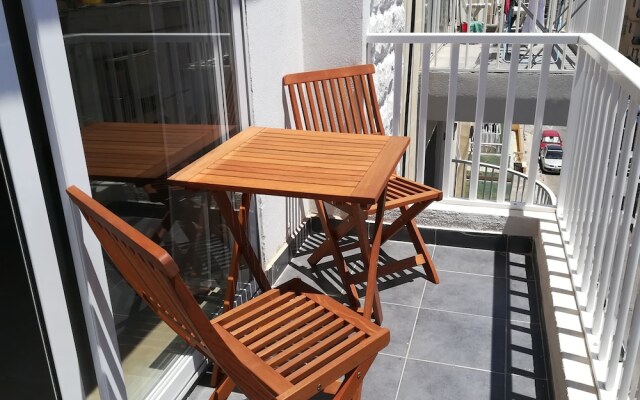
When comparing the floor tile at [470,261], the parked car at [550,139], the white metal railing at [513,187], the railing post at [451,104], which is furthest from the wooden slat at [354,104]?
the parked car at [550,139]

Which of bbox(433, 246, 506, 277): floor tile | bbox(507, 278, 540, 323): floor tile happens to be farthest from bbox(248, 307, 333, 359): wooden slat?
bbox(433, 246, 506, 277): floor tile

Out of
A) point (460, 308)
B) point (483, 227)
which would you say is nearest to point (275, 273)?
point (460, 308)

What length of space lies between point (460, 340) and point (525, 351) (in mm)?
285

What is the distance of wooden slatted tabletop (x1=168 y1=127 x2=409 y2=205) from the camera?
2.01 m

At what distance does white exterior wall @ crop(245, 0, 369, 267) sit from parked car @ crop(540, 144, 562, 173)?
60.2ft

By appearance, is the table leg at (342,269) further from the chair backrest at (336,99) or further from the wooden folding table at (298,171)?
the chair backrest at (336,99)

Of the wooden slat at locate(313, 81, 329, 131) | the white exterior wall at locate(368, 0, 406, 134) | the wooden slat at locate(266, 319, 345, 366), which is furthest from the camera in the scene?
the white exterior wall at locate(368, 0, 406, 134)

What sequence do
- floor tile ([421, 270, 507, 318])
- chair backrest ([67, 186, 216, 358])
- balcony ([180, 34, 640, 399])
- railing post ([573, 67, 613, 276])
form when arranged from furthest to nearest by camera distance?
floor tile ([421, 270, 507, 318])
railing post ([573, 67, 613, 276])
balcony ([180, 34, 640, 399])
chair backrest ([67, 186, 216, 358])

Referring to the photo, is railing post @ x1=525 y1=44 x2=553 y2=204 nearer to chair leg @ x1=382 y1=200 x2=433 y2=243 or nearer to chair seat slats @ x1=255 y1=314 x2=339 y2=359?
chair leg @ x1=382 y1=200 x2=433 y2=243

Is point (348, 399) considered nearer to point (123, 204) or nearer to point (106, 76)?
point (123, 204)

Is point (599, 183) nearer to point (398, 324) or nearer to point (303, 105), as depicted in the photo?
point (398, 324)

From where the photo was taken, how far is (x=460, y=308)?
296 centimetres

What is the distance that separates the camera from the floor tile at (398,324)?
267 centimetres

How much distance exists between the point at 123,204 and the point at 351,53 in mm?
1920
